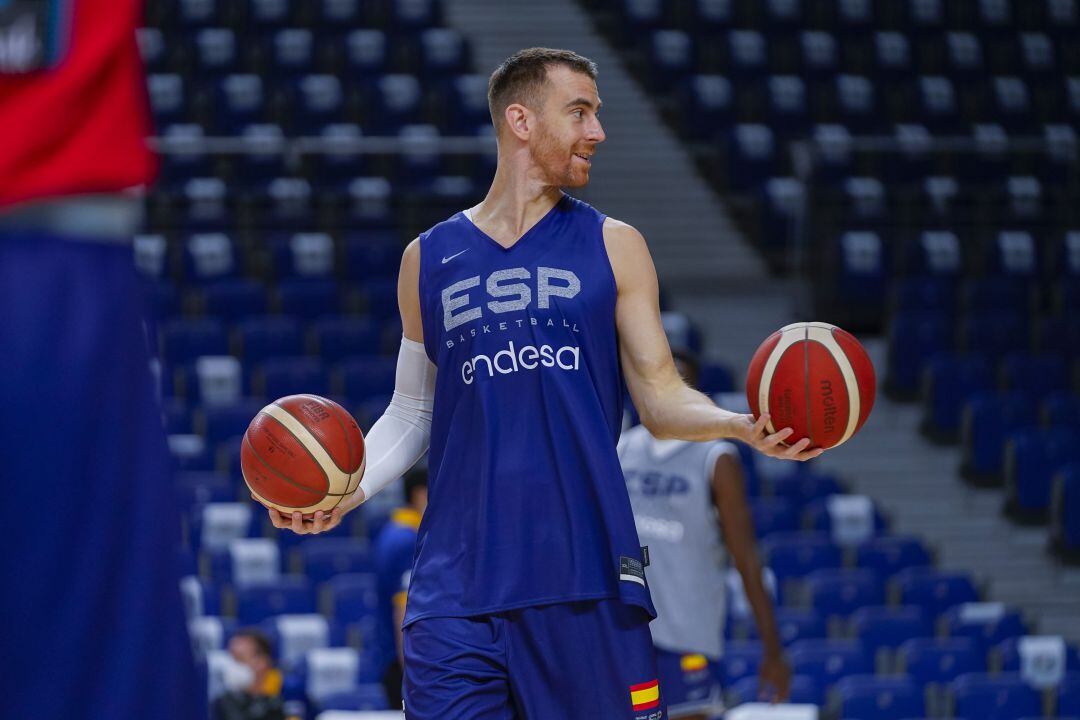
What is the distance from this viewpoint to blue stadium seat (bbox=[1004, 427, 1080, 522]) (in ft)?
38.6

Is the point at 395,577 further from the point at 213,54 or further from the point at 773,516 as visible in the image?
the point at 213,54

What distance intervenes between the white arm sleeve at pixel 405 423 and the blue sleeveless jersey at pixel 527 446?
8.0 inches

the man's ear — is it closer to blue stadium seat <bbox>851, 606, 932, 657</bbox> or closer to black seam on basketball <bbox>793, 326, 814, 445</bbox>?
black seam on basketball <bbox>793, 326, 814, 445</bbox>

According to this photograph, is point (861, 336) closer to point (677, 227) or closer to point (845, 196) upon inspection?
point (845, 196)

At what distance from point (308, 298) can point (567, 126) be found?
937 cm

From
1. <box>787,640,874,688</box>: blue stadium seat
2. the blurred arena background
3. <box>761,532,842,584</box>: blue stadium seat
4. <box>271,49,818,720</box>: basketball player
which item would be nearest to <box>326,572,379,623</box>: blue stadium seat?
the blurred arena background

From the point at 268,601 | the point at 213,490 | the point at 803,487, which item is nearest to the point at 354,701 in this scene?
the point at 268,601

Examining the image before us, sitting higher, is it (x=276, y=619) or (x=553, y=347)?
(x=553, y=347)

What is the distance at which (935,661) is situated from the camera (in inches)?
361

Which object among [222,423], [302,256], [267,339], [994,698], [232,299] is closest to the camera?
[994,698]

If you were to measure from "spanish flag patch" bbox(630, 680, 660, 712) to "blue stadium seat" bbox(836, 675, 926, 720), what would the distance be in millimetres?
5006

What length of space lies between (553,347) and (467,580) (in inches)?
20.4

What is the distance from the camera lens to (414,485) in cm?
662

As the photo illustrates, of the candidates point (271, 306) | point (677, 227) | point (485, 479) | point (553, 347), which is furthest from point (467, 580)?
point (677, 227)
